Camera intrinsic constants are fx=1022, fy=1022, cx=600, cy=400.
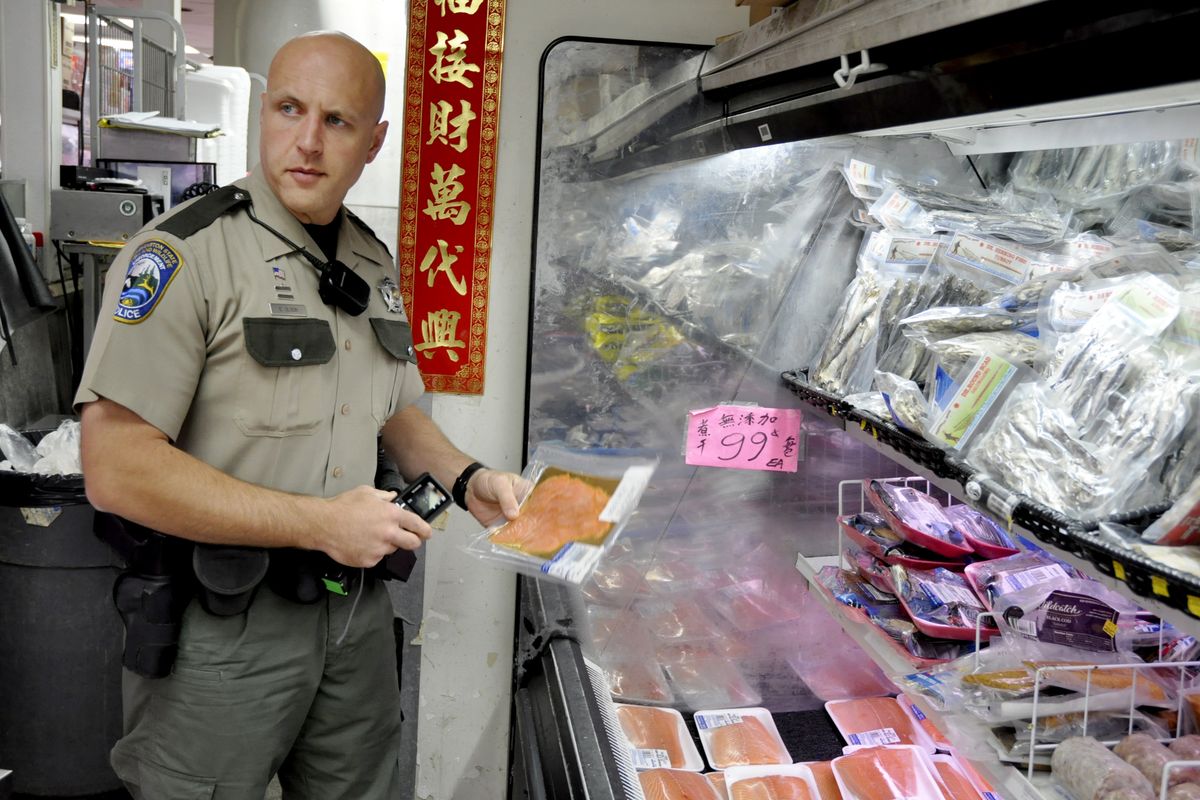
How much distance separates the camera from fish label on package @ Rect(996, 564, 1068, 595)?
6.16ft

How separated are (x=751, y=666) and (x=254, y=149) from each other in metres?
3.36

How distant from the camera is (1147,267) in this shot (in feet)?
5.45

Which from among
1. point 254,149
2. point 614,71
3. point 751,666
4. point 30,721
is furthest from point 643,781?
point 254,149

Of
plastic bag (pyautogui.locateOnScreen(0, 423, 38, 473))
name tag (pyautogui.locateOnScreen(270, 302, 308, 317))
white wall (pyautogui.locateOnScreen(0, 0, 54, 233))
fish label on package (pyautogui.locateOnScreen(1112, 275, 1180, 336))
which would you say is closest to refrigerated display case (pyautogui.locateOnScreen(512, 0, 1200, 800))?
fish label on package (pyautogui.locateOnScreen(1112, 275, 1180, 336))

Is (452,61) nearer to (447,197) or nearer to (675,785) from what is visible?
(447,197)

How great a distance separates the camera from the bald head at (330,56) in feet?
6.56

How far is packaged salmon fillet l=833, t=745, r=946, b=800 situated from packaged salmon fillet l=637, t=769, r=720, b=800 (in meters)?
0.29

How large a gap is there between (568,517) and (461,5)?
→ 1572mm

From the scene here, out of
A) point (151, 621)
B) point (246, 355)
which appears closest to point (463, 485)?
point (246, 355)

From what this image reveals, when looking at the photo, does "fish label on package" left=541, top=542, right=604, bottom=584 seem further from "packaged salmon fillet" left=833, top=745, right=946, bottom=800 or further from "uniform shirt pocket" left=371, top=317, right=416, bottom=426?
"packaged salmon fillet" left=833, top=745, right=946, bottom=800

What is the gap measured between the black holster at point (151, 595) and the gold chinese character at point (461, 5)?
5.05 feet

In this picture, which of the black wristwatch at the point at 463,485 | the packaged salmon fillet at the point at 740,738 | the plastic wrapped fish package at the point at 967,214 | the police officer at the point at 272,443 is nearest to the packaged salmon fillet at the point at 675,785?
the packaged salmon fillet at the point at 740,738

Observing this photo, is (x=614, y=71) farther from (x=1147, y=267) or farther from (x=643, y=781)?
(x=643, y=781)

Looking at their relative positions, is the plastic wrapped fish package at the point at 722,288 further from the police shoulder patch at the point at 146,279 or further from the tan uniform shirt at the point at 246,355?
the police shoulder patch at the point at 146,279
